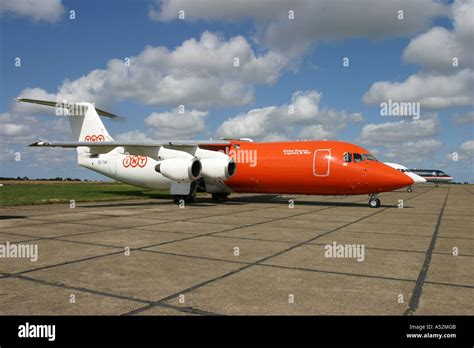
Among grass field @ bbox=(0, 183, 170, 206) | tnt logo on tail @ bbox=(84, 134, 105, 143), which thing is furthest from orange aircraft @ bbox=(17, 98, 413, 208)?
grass field @ bbox=(0, 183, 170, 206)

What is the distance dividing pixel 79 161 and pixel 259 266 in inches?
919

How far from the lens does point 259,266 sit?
23.1 feet

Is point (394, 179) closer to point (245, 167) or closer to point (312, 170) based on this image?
point (312, 170)

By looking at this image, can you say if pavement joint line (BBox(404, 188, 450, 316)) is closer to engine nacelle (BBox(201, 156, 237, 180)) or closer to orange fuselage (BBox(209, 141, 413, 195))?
orange fuselage (BBox(209, 141, 413, 195))

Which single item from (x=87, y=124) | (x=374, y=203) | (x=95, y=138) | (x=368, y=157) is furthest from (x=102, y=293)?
(x=87, y=124)

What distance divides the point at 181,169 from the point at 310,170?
6.86 m

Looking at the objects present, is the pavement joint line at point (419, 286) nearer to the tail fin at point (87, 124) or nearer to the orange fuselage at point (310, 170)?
the orange fuselage at point (310, 170)

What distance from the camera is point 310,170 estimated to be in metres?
20.0

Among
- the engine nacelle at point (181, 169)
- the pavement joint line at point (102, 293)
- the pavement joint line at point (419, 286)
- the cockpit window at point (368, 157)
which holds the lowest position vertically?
the pavement joint line at point (419, 286)

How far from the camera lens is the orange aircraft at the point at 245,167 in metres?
19.4

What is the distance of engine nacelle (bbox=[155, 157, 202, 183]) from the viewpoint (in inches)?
817

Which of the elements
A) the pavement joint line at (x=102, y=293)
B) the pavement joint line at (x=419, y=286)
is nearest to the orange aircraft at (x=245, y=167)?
the pavement joint line at (x=419, y=286)

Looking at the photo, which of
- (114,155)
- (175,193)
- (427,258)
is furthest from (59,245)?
(114,155)
